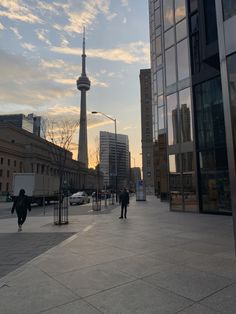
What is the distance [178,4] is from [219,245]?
19.0m

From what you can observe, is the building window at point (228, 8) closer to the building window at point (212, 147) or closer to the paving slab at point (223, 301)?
the paving slab at point (223, 301)

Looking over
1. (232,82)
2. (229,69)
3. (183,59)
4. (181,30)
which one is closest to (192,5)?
(181,30)

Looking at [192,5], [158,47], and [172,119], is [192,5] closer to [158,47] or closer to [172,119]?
[172,119]

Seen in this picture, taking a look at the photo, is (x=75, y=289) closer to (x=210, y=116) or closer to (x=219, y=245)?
(x=219, y=245)

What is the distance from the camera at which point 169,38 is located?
22.5 meters

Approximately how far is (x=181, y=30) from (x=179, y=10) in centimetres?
163

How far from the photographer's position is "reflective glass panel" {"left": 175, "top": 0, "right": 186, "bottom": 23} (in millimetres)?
21016

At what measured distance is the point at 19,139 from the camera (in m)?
105

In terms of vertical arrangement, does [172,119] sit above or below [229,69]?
above

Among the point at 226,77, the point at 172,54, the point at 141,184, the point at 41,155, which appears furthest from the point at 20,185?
the point at 41,155

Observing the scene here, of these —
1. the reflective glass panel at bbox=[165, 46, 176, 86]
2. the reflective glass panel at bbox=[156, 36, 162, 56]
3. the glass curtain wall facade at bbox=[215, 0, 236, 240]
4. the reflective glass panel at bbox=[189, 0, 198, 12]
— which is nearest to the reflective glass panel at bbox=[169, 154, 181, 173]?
the reflective glass panel at bbox=[165, 46, 176, 86]

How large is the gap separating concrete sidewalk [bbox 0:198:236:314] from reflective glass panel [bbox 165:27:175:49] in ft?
56.8

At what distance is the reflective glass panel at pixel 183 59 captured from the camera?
Answer: 2046 centimetres

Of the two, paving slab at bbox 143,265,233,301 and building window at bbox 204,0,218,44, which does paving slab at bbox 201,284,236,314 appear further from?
building window at bbox 204,0,218,44
